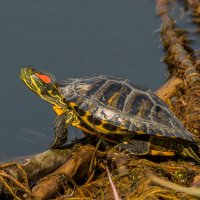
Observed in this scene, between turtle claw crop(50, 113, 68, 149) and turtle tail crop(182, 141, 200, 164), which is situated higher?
turtle claw crop(50, 113, 68, 149)

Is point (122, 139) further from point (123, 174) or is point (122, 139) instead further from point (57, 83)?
point (57, 83)

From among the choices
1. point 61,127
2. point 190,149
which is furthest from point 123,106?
point 190,149

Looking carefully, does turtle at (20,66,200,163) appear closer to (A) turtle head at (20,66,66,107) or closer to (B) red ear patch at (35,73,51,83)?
(A) turtle head at (20,66,66,107)

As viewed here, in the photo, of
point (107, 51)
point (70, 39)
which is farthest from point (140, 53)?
point (70, 39)

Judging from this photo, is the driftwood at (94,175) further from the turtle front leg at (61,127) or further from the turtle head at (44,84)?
the turtle head at (44,84)

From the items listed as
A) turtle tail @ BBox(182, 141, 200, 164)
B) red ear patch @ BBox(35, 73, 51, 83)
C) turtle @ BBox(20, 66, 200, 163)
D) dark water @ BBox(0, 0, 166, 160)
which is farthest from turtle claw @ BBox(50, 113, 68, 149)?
Result: dark water @ BBox(0, 0, 166, 160)

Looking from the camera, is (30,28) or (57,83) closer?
(57,83)

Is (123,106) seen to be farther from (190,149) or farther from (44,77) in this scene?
(44,77)
